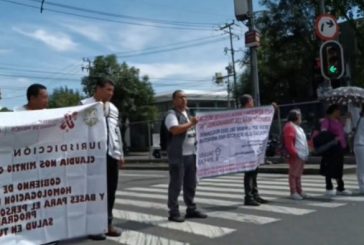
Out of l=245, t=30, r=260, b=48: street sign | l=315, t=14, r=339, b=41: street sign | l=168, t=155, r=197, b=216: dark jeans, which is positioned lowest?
l=168, t=155, r=197, b=216: dark jeans

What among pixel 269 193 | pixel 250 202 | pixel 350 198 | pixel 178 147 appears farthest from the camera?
pixel 269 193

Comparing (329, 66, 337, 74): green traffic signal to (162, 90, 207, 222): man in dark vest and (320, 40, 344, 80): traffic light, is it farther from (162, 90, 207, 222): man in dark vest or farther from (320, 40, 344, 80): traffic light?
(162, 90, 207, 222): man in dark vest

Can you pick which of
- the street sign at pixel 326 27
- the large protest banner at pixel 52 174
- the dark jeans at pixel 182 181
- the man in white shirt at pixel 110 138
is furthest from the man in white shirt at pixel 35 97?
the street sign at pixel 326 27

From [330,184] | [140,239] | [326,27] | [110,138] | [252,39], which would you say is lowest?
[140,239]

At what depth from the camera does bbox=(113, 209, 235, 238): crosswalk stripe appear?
7.40 metres

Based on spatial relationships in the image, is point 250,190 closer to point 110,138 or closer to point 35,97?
point 110,138

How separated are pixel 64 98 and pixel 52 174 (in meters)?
70.5

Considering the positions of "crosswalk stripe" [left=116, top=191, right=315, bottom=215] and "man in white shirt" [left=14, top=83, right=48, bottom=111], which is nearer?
"man in white shirt" [left=14, top=83, right=48, bottom=111]

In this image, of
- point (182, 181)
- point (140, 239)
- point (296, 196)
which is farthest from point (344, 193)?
point (140, 239)

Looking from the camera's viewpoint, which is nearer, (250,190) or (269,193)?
(250,190)

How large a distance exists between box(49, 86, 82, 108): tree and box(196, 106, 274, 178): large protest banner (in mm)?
63127

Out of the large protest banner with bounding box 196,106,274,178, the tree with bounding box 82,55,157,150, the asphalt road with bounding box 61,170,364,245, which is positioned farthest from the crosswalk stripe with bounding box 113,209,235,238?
the tree with bounding box 82,55,157,150

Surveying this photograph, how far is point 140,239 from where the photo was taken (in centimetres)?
726

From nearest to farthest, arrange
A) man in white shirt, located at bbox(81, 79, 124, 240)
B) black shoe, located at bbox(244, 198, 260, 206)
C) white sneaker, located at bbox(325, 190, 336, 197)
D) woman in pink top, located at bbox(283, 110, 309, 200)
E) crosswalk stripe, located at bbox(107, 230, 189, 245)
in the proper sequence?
1. crosswalk stripe, located at bbox(107, 230, 189, 245)
2. man in white shirt, located at bbox(81, 79, 124, 240)
3. black shoe, located at bbox(244, 198, 260, 206)
4. woman in pink top, located at bbox(283, 110, 309, 200)
5. white sneaker, located at bbox(325, 190, 336, 197)
